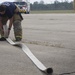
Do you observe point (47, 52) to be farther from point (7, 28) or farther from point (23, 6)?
point (23, 6)

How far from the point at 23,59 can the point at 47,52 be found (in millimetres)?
1327

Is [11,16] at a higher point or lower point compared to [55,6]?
higher

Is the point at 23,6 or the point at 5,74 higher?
the point at 5,74

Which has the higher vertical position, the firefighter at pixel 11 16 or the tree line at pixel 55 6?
the firefighter at pixel 11 16

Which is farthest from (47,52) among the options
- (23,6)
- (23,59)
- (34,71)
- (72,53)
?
(23,6)

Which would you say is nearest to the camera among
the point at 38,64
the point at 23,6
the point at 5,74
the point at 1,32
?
the point at 5,74

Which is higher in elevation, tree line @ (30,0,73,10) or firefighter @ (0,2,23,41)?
firefighter @ (0,2,23,41)


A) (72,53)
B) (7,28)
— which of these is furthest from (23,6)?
(72,53)

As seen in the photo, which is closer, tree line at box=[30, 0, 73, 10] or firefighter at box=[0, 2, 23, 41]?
firefighter at box=[0, 2, 23, 41]

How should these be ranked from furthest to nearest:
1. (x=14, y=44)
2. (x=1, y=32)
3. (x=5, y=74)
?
(x=1, y=32) < (x=14, y=44) < (x=5, y=74)

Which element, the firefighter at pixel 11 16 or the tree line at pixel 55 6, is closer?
the firefighter at pixel 11 16

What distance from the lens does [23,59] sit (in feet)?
29.5

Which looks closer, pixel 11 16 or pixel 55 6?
pixel 11 16

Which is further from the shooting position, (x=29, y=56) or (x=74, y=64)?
(x=29, y=56)
